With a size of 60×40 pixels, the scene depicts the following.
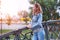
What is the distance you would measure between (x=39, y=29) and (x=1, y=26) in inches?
50.8

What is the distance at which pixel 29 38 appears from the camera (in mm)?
2104

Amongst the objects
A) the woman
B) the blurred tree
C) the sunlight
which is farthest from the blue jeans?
the blurred tree

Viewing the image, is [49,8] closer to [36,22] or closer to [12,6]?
[12,6]

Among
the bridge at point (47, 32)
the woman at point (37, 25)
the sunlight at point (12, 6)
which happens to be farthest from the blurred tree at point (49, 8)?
the woman at point (37, 25)

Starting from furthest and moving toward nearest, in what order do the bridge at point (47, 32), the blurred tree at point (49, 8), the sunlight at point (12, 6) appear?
the blurred tree at point (49, 8), the sunlight at point (12, 6), the bridge at point (47, 32)

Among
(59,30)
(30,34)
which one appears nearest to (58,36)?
(59,30)

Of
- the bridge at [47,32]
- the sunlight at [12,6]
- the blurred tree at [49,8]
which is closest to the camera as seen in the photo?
the bridge at [47,32]

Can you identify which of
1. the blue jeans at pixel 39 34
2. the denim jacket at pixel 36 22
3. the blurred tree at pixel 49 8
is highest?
the blurred tree at pixel 49 8

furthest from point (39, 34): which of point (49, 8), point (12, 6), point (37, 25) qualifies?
point (49, 8)

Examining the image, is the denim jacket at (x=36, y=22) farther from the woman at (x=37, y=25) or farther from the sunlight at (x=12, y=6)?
the sunlight at (x=12, y=6)

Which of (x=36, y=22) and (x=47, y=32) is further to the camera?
(x=47, y=32)

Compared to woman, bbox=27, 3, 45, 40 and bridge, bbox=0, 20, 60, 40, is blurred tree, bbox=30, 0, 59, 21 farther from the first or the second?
woman, bbox=27, 3, 45, 40

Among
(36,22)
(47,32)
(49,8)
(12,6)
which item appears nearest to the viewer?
(36,22)

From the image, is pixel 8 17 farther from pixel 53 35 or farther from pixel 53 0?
pixel 53 35
